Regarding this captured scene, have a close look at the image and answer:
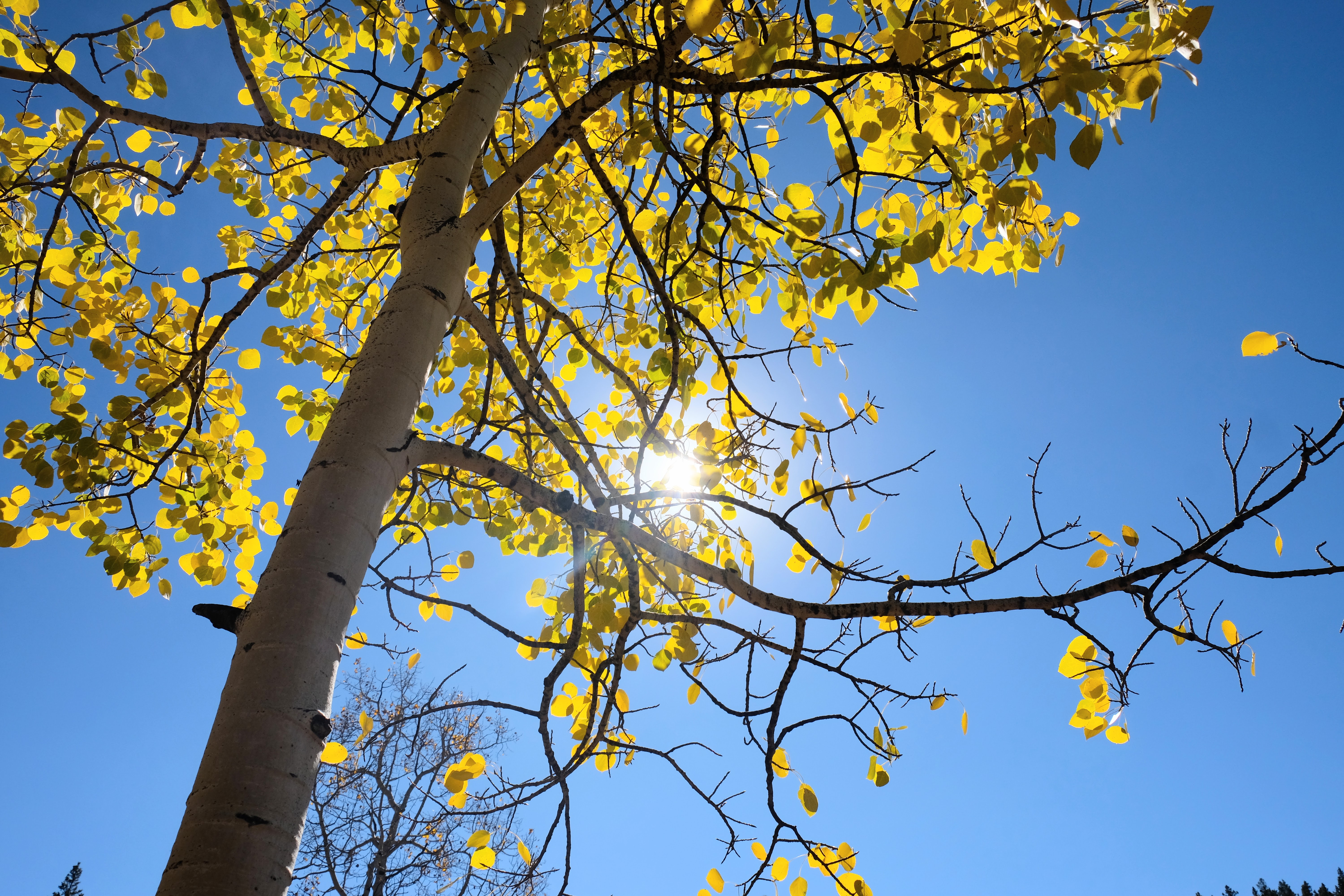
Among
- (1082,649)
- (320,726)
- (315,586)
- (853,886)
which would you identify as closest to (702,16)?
(315,586)

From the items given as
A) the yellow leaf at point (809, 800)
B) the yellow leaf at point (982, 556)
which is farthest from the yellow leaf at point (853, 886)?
the yellow leaf at point (982, 556)

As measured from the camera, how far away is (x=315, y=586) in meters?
1.20

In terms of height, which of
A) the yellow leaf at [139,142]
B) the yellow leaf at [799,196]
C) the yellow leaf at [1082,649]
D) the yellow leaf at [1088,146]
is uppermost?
the yellow leaf at [139,142]

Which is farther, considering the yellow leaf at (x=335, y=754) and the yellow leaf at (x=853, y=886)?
the yellow leaf at (x=853, y=886)

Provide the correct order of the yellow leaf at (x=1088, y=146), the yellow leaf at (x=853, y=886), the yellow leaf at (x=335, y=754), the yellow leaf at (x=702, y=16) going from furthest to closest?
the yellow leaf at (x=853, y=886) < the yellow leaf at (x=335, y=754) < the yellow leaf at (x=1088, y=146) < the yellow leaf at (x=702, y=16)

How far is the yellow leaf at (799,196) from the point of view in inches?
63.7

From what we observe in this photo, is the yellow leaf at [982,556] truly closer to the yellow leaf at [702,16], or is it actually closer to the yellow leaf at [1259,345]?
the yellow leaf at [1259,345]

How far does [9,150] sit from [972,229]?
4012mm

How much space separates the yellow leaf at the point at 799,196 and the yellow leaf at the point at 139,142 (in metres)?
2.69

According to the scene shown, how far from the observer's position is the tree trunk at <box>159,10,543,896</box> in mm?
979

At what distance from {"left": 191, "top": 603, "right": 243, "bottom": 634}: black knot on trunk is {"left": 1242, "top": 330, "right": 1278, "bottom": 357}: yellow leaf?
7.10 ft

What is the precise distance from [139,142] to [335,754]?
2693 mm

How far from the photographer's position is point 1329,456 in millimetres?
1125

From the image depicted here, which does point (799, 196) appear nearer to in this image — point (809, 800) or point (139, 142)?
point (809, 800)
